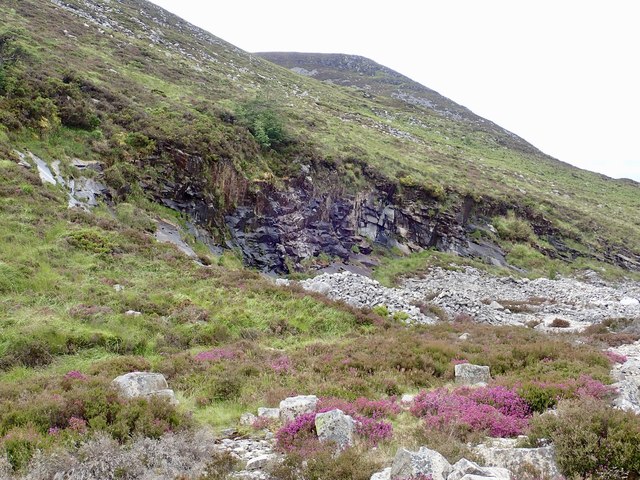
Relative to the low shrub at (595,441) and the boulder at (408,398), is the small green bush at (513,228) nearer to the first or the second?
the boulder at (408,398)

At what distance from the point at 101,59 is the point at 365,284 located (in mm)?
29890

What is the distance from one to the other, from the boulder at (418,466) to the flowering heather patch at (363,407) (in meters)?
2.61

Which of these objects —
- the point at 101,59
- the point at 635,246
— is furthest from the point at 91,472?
the point at 635,246

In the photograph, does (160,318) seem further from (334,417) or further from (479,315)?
(479,315)

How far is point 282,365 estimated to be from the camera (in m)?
11.0

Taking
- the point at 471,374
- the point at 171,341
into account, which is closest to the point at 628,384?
the point at 471,374

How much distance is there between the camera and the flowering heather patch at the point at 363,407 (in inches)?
302

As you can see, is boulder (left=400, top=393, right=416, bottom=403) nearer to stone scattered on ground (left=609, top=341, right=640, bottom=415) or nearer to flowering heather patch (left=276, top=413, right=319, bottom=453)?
flowering heather patch (left=276, top=413, right=319, bottom=453)

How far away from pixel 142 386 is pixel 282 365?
3696 millimetres

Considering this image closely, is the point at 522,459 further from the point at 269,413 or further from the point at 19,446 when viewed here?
the point at 19,446

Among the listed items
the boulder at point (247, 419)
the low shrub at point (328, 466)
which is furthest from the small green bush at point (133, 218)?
the low shrub at point (328, 466)

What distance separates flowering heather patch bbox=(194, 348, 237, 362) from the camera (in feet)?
36.2

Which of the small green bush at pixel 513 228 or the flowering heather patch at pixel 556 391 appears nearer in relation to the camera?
the flowering heather patch at pixel 556 391

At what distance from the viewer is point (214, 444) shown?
22.3ft
